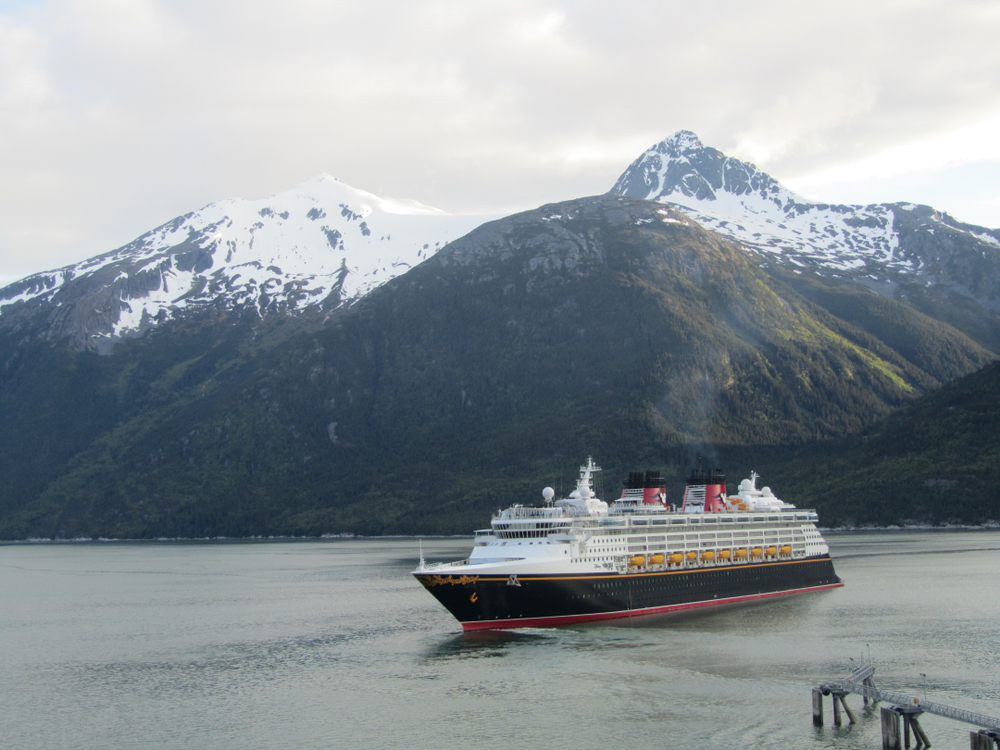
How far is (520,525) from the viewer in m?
88.0

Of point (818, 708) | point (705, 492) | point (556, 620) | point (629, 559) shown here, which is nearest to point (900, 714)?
point (818, 708)

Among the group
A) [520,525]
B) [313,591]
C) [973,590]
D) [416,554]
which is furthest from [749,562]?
[416,554]

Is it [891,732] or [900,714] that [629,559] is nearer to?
[891,732]

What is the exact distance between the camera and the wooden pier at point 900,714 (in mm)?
43031

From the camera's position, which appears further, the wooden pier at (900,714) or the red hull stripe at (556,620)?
the red hull stripe at (556,620)

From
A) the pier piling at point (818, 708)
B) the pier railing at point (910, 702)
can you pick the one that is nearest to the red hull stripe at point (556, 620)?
the pier railing at point (910, 702)

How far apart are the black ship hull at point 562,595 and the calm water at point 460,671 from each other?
193cm

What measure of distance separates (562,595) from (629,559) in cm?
1008

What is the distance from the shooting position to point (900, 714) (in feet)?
158

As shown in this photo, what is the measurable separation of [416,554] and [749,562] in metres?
94.6

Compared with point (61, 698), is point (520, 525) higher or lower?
higher

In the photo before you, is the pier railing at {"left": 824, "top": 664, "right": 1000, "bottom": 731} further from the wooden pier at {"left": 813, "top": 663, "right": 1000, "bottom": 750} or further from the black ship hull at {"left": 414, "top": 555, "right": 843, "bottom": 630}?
the black ship hull at {"left": 414, "top": 555, "right": 843, "bottom": 630}

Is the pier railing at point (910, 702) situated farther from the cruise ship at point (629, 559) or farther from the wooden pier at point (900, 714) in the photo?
the cruise ship at point (629, 559)

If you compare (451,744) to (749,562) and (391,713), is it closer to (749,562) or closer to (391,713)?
(391,713)
